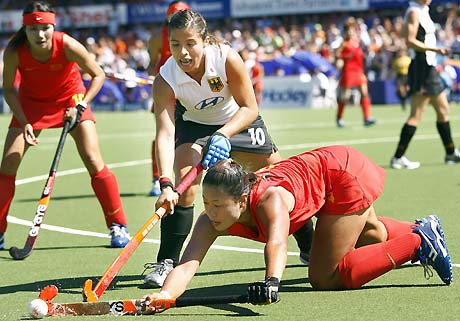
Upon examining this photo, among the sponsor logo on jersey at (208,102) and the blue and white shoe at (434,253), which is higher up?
the sponsor logo on jersey at (208,102)

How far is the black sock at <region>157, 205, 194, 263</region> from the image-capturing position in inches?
266

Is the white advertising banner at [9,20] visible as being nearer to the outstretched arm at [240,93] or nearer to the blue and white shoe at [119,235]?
the blue and white shoe at [119,235]

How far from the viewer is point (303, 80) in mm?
28938

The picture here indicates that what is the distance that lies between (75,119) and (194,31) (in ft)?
7.15

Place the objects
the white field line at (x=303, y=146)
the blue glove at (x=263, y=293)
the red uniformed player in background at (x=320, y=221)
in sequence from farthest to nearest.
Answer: the white field line at (x=303, y=146) → the red uniformed player in background at (x=320, y=221) → the blue glove at (x=263, y=293)

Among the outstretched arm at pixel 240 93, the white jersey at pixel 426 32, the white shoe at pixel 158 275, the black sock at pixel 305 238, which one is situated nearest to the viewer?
the outstretched arm at pixel 240 93

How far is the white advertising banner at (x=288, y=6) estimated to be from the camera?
1422 inches

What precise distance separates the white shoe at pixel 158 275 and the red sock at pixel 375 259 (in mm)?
1183

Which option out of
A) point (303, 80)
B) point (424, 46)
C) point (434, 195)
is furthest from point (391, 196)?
point (303, 80)

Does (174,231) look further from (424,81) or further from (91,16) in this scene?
(91,16)

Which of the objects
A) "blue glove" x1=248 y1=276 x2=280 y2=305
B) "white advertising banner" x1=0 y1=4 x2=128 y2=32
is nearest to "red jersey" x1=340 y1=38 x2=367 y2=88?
"blue glove" x1=248 y1=276 x2=280 y2=305

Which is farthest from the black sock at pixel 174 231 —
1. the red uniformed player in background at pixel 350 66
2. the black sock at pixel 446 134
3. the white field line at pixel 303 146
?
the red uniformed player in background at pixel 350 66

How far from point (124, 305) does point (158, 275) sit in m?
0.99

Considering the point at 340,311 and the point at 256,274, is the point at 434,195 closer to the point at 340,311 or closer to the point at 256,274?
the point at 256,274
